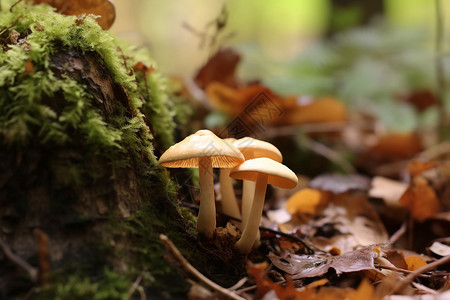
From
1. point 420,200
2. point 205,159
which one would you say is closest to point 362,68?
point 420,200

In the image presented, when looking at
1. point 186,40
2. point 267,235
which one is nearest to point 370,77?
point 267,235

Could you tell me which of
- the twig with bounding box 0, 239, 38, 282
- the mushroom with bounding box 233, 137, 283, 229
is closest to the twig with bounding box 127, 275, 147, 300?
the twig with bounding box 0, 239, 38, 282

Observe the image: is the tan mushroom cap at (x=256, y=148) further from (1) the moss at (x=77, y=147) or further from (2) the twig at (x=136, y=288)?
(2) the twig at (x=136, y=288)

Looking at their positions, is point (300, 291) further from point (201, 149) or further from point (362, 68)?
point (362, 68)

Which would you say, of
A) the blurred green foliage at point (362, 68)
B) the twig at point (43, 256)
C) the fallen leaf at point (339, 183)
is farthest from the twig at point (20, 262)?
the blurred green foliage at point (362, 68)

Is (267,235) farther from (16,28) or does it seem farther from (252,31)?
(252,31)

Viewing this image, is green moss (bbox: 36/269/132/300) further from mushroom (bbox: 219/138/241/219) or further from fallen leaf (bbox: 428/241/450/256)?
fallen leaf (bbox: 428/241/450/256)
